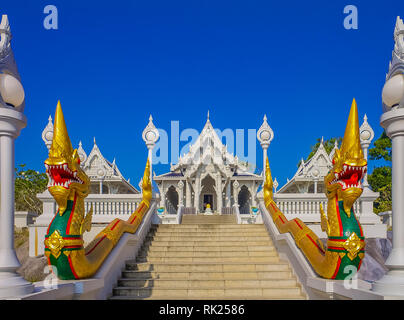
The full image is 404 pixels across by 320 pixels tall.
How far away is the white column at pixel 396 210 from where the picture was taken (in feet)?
13.8

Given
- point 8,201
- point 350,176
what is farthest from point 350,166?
point 8,201

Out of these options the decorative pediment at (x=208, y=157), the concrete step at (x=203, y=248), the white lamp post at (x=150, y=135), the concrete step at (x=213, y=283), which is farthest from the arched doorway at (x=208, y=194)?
the concrete step at (x=213, y=283)

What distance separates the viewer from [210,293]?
6.77 m

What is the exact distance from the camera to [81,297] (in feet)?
17.3

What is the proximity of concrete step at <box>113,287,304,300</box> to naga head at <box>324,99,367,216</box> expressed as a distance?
2.12 meters

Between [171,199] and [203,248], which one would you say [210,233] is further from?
[171,199]

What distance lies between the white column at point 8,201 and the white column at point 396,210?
12.5ft

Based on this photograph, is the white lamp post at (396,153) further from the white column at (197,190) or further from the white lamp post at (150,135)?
the white column at (197,190)

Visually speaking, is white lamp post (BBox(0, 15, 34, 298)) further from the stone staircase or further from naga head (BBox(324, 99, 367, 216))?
naga head (BBox(324, 99, 367, 216))

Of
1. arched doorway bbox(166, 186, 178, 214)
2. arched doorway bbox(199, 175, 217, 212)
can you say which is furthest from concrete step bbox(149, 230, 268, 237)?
arched doorway bbox(166, 186, 178, 214)

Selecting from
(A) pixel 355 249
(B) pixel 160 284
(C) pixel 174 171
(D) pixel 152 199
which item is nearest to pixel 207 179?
(C) pixel 174 171

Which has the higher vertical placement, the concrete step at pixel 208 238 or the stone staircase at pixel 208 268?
the concrete step at pixel 208 238

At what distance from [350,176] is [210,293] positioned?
3105 millimetres
